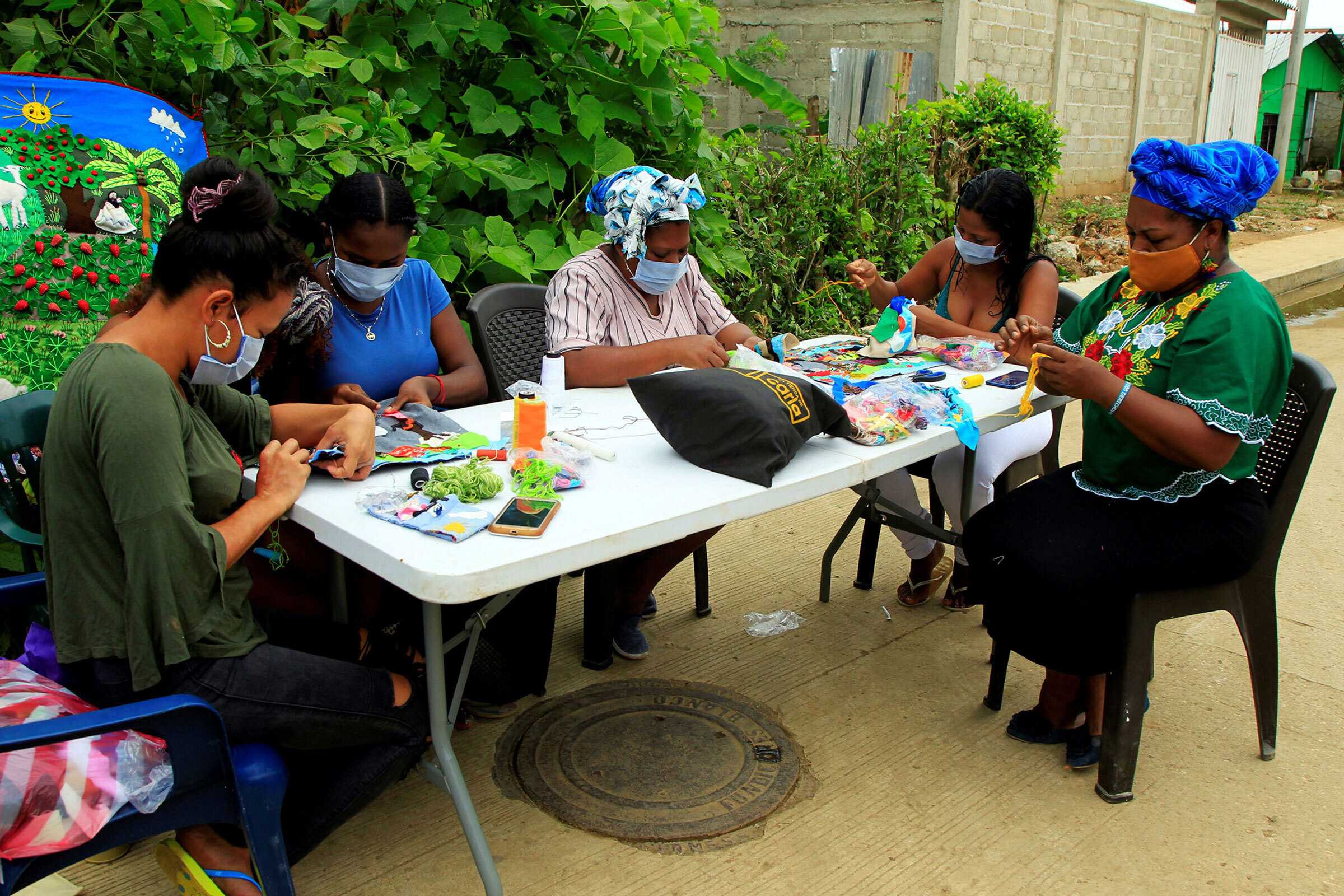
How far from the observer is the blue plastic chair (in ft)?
5.23

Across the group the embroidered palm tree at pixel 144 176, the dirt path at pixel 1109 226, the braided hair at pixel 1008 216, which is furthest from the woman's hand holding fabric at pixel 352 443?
the dirt path at pixel 1109 226

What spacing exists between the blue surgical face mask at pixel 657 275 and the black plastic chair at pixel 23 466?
1.73 meters

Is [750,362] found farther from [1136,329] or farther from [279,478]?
[279,478]

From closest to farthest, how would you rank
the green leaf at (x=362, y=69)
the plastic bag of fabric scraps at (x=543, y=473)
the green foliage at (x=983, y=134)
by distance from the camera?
the plastic bag of fabric scraps at (x=543, y=473) < the green leaf at (x=362, y=69) < the green foliage at (x=983, y=134)

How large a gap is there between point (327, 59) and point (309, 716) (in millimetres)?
2744

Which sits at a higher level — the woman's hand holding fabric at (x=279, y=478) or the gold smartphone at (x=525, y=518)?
the woman's hand holding fabric at (x=279, y=478)

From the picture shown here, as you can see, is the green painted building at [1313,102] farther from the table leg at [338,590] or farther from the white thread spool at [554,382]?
the table leg at [338,590]

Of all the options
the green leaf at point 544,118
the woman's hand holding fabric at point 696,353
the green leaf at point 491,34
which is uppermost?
the green leaf at point 491,34

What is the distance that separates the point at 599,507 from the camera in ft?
7.14

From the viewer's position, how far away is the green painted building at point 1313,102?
20.8m

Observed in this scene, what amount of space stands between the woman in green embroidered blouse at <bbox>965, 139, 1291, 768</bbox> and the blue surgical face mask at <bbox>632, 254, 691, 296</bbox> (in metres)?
1.25

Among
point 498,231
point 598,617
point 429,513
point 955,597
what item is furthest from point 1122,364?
point 498,231

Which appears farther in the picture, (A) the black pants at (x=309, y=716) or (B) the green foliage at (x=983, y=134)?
(B) the green foliage at (x=983, y=134)

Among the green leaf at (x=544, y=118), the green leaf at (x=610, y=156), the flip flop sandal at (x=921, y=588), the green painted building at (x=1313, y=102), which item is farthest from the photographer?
the green painted building at (x=1313, y=102)
